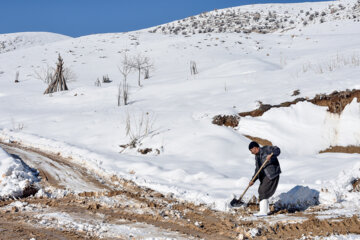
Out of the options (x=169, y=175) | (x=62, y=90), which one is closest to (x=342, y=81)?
(x=169, y=175)

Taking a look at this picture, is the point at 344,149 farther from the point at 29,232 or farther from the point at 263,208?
the point at 29,232

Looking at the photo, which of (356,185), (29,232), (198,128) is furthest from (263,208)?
(198,128)

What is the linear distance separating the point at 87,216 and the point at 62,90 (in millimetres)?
16914

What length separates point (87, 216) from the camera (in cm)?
523

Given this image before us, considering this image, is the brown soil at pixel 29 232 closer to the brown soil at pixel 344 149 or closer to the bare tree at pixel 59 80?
the brown soil at pixel 344 149

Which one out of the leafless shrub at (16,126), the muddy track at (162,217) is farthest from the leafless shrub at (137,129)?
the leafless shrub at (16,126)

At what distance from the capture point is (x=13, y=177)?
6.93m

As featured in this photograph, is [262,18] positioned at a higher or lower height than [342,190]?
higher

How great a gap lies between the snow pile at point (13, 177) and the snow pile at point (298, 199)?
14.8ft

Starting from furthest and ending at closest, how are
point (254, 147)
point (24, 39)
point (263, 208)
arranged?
point (24, 39)
point (254, 147)
point (263, 208)

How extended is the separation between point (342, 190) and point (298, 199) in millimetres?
829

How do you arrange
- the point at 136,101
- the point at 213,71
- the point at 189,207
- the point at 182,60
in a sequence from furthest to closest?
1. the point at 182,60
2. the point at 213,71
3. the point at 136,101
4. the point at 189,207

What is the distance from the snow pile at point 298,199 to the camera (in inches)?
242

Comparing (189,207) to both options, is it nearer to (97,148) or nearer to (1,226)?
(1,226)
